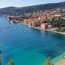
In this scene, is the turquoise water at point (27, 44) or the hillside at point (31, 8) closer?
the turquoise water at point (27, 44)

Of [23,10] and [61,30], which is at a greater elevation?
[23,10]

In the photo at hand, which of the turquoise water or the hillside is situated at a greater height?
the hillside

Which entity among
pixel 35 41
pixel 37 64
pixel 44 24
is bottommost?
pixel 37 64

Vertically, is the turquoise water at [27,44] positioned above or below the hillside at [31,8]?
below

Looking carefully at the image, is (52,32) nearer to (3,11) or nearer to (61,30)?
(61,30)

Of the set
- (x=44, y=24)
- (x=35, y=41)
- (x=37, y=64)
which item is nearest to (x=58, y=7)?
(x=44, y=24)

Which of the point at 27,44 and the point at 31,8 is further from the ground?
the point at 31,8

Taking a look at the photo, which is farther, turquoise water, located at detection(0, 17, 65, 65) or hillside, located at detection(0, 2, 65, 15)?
hillside, located at detection(0, 2, 65, 15)

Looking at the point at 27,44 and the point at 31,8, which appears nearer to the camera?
the point at 27,44
